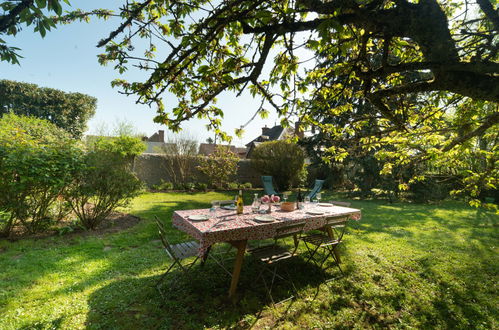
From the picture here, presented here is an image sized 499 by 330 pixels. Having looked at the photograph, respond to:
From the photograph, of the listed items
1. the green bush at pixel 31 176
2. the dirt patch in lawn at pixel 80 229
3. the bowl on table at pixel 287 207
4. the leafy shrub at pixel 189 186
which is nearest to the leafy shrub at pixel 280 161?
the leafy shrub at pixel 189 186

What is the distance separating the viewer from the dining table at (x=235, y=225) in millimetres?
2990

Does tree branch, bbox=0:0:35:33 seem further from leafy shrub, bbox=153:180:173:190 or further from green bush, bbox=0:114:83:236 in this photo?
leafy shrub, bbox=153:180:173:190

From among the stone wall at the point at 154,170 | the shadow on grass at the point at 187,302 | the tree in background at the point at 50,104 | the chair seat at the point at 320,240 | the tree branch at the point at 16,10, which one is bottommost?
the shadow on grass at the point at 187,302

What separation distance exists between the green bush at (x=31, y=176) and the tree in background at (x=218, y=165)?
9.30 meters

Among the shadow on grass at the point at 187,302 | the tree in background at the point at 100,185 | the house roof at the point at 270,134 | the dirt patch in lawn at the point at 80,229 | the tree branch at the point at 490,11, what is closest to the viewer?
the tree branch at the point at 490,11

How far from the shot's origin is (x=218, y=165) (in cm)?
1492

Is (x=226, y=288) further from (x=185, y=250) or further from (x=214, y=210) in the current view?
(x=214, y=210)

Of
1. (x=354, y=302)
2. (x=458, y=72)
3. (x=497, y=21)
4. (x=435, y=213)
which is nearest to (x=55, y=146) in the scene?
(x=354, y=302)

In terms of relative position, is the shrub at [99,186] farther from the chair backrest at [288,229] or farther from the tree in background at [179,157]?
the tree in background at [179,157]

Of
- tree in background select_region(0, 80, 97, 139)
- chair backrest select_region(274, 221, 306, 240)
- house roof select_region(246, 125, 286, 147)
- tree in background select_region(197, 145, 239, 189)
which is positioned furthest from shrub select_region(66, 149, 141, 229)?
house roof select_region(246, 125, 286, 147)

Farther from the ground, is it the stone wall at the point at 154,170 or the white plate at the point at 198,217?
the stone wall at the point at 154,170

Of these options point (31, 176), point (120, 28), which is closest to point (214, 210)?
point (120, 28)

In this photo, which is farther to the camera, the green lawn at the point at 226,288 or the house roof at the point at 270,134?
the house roof at the point at 270,134

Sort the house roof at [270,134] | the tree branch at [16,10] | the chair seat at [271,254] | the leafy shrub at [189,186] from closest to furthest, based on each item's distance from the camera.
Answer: the tree branch at [16,10], the chair seat at [271,254], the leafy shrub at [189,186], the house roof at [270,134]
